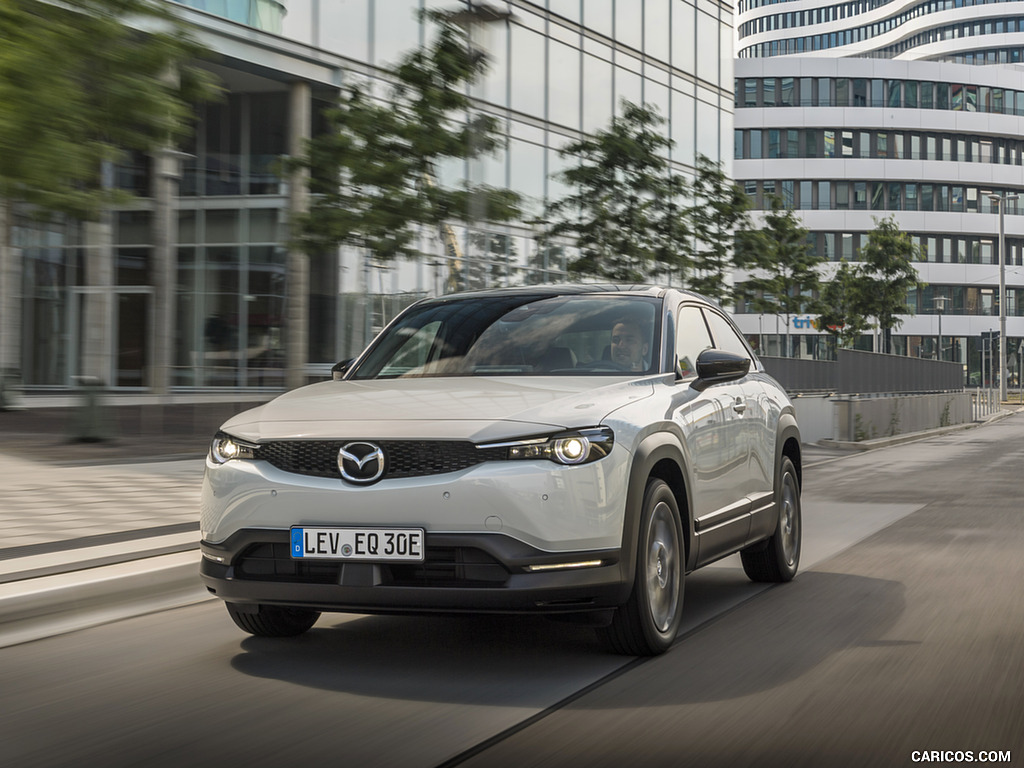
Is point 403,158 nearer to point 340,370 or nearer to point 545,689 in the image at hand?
point 340,370

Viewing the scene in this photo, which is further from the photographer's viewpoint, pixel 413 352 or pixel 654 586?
pixel 413 352

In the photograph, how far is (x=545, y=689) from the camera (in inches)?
190

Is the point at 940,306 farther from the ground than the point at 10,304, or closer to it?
farther from the ground

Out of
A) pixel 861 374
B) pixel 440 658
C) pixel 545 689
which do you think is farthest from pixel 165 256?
pixel 545 689

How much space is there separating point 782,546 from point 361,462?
350 cm

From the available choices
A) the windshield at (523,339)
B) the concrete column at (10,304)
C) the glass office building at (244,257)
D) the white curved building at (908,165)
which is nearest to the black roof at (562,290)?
the windshield at (523,339)

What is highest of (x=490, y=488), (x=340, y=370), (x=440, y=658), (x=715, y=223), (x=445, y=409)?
(x=715, y=223)

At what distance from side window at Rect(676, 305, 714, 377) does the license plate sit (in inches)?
78.7

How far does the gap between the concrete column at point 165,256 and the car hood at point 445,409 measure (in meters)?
12.5

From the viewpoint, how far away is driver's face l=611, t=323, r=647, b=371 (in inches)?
237

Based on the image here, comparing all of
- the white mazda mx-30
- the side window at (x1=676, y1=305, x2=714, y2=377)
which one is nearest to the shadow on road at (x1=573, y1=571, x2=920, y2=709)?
the white mazda mx-30

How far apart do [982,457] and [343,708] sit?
19.4 m

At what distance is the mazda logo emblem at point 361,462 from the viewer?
4.88 metres

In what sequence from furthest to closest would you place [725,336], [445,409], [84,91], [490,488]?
[84,91], [725,336], [445,409], [490,488]
